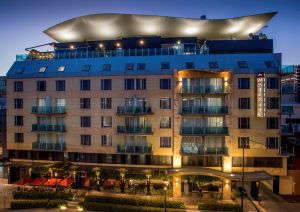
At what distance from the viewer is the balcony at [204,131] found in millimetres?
30087

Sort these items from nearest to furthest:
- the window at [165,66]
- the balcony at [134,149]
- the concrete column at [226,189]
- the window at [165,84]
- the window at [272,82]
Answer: the concrete column at [226,189], the window at [272,82], the balcony at [134,149], the window at [165,84], the window at [165,66]

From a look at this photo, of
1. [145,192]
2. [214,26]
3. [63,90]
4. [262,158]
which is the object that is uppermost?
[214,26]

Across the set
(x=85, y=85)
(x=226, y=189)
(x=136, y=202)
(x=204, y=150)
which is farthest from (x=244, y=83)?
(x=85, y=85)

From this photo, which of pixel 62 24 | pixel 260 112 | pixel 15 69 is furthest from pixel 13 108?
pixel 260 112

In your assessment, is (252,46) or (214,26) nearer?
(252,46)

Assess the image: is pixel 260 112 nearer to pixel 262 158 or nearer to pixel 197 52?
pixel 262 158

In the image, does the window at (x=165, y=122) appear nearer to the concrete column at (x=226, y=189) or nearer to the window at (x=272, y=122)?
the concrete column at (x=226, y=189)

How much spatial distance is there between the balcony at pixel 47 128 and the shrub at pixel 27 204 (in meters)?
10.2

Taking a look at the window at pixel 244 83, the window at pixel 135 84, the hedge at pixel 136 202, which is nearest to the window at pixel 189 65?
the window at pixel 135 84

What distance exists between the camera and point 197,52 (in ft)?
112

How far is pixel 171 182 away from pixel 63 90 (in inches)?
794

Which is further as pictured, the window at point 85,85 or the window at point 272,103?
the window at point 85,85

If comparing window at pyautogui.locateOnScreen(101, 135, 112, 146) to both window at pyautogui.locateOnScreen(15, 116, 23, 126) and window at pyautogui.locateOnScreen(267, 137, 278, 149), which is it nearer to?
window at pyautogui.locateOnScreen(15, 116, 23, 126)

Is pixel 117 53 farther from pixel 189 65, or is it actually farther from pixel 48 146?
pixel 48 146
